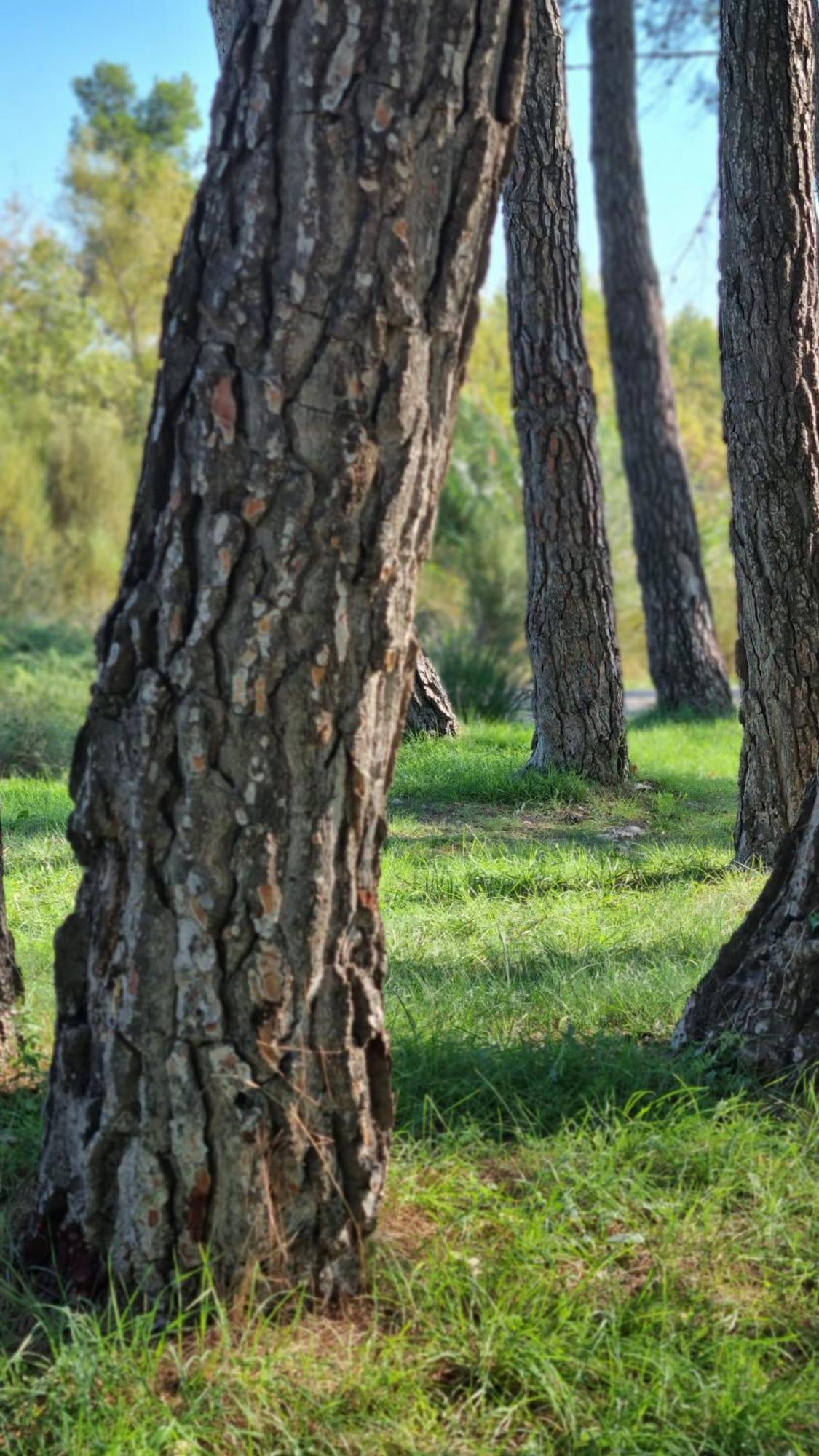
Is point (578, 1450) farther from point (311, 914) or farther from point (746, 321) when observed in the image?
point (746, 321)

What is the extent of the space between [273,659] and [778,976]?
5.09 ft

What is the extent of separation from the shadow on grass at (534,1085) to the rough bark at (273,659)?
0.52 metres

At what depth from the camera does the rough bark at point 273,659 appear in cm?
212

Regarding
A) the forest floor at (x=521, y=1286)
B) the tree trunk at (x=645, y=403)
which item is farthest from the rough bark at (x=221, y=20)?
the tree trunk at (x=645, y=403)

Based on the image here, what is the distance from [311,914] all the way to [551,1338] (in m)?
0.85

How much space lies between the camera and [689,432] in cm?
3803

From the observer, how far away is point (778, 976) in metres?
3.08

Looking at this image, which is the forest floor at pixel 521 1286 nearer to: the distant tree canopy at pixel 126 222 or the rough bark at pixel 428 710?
the rough bark at pixel 428 710

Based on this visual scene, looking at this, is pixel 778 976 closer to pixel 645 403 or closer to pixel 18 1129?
pixel 18 1129

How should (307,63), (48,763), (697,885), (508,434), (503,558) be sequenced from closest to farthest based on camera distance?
(307,63) → (697,885) → (48,763) → (503,558) → (508,434)

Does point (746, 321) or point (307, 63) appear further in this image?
point (746, 321)

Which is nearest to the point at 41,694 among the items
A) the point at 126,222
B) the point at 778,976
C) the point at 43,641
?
the point at 43,641

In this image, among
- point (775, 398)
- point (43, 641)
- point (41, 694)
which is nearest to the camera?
point (775, 398)

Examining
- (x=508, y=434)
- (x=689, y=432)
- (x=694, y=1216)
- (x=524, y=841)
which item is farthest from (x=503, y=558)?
(x=689, y=432)
